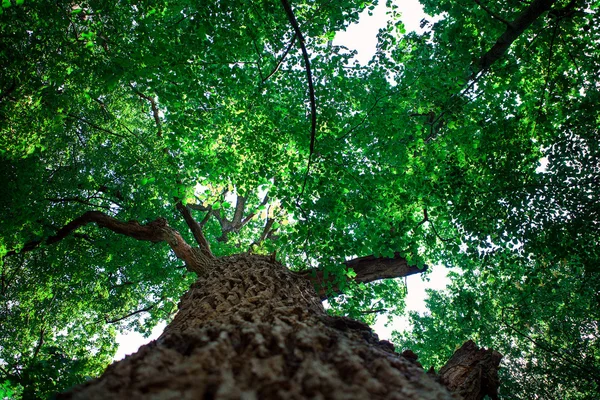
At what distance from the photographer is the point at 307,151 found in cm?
684

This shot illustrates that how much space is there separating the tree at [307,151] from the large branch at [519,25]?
0.09 ft

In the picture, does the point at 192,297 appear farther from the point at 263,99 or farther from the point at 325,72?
the point at 325,72

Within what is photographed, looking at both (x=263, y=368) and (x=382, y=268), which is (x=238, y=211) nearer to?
(x=382, y=268)

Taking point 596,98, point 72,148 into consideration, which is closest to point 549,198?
point 596,98

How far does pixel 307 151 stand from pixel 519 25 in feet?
13.8

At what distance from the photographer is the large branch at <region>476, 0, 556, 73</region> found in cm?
453

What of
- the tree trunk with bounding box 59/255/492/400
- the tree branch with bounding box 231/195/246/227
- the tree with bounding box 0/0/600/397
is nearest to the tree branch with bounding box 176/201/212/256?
the tree with bounding box 0/0/600/397

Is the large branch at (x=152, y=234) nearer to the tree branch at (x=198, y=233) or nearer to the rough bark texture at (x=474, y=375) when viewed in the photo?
the tree branch at (x=198, y=233)

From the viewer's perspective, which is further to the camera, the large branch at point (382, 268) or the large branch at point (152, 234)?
the large branch at point (152, 234)

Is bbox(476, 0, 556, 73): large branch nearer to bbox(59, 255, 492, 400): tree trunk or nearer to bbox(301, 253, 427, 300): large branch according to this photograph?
bbox(301, 253, 427, 300): large branch

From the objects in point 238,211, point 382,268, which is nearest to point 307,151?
point 382,268

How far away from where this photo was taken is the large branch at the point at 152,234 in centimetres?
720

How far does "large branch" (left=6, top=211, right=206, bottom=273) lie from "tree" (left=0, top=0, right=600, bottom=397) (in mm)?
49

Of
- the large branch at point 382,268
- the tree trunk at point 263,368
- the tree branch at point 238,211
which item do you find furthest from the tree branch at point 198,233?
the tree trunk at point 263,368
